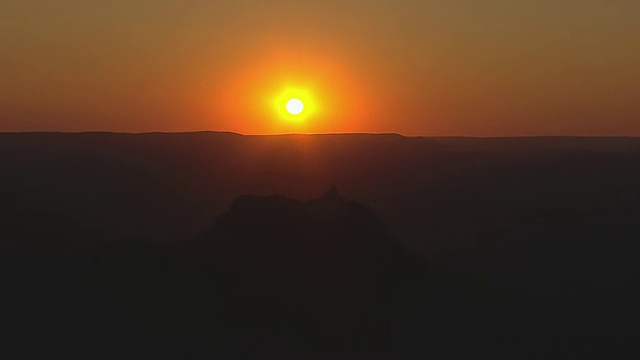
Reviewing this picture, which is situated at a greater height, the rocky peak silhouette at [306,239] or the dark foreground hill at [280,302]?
the rocky peak silhouette at [306,239]

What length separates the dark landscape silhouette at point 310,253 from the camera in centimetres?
3102

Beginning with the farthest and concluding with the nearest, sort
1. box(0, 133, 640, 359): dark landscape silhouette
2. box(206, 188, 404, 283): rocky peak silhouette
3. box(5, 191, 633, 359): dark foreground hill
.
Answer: box(206, 188, 404, 283): rocky peak silhouette, box(0, 133, 640, 359): dark landscape silhouette, box(5, 191, 633, 359): dark foreground hill

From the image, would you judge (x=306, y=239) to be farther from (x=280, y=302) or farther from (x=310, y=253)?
(x=280, y=302)

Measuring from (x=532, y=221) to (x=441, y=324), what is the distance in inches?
1675

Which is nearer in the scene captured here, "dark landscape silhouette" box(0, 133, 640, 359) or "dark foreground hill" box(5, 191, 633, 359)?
"dark foreground hill" box(5, 191, 633, 359)

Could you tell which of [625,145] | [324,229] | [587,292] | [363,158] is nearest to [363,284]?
[324,229]

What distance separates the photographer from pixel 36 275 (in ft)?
120

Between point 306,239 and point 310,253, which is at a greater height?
point 306,239

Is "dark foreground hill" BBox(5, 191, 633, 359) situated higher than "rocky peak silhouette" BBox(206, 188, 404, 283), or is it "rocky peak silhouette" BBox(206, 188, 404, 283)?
"rocky peak silhouette" BBox(206, 188, 404, 283)

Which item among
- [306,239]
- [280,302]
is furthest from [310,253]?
[280,302]

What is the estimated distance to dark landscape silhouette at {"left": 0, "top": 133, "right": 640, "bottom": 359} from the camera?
31.0 metres

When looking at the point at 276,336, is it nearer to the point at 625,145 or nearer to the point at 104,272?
the point at 104,272

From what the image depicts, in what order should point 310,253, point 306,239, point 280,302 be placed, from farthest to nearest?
1. point 306,239
2. point 310,253
3. point 280,302

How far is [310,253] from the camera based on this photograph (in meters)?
34.6
